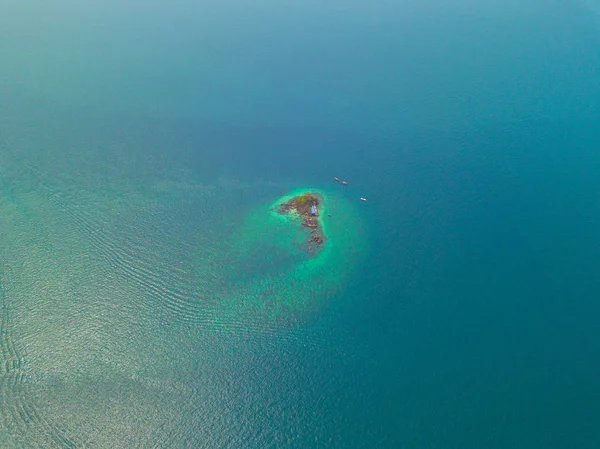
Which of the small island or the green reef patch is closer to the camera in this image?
the green reef patch

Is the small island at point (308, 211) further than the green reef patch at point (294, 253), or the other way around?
the small island at point (308, 211)

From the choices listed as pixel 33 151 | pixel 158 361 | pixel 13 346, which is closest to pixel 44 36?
pixel 33 151

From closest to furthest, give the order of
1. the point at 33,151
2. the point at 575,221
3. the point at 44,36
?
the point at 575,221 → the point at 33,151 → the point at 44,36

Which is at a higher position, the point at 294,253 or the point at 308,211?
the point at 308,211

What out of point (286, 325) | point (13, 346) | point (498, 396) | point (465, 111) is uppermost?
point (465, 111)

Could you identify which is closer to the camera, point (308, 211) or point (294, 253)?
point (294, 253)

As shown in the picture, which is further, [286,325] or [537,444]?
[286,325]

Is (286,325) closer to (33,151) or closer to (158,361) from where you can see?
(158,361)

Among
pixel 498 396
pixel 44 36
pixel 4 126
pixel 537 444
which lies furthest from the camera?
pixel 44 36
